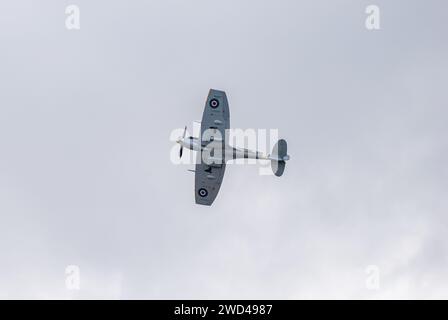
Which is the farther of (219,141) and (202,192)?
(202,192)

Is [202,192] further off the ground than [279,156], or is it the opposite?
[279,156]

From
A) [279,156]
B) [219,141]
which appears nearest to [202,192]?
[219,141]

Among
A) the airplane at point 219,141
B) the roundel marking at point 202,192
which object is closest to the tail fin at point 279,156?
the airplane at point 219,141

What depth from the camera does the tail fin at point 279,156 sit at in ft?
225

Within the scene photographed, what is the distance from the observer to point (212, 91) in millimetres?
68750

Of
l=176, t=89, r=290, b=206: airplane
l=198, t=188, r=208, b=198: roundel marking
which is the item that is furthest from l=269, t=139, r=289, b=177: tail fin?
l=198, t=188, r=208, b=198: roundel marking

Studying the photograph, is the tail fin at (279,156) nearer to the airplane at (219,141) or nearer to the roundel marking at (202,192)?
the airplane at (219,141)

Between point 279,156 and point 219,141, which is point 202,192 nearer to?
point 219,141

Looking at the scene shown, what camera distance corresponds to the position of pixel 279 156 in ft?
225

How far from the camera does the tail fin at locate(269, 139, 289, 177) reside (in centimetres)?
6862

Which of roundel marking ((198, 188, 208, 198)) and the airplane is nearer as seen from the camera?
the airplane

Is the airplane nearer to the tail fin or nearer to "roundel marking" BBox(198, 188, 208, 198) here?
the tail fin
